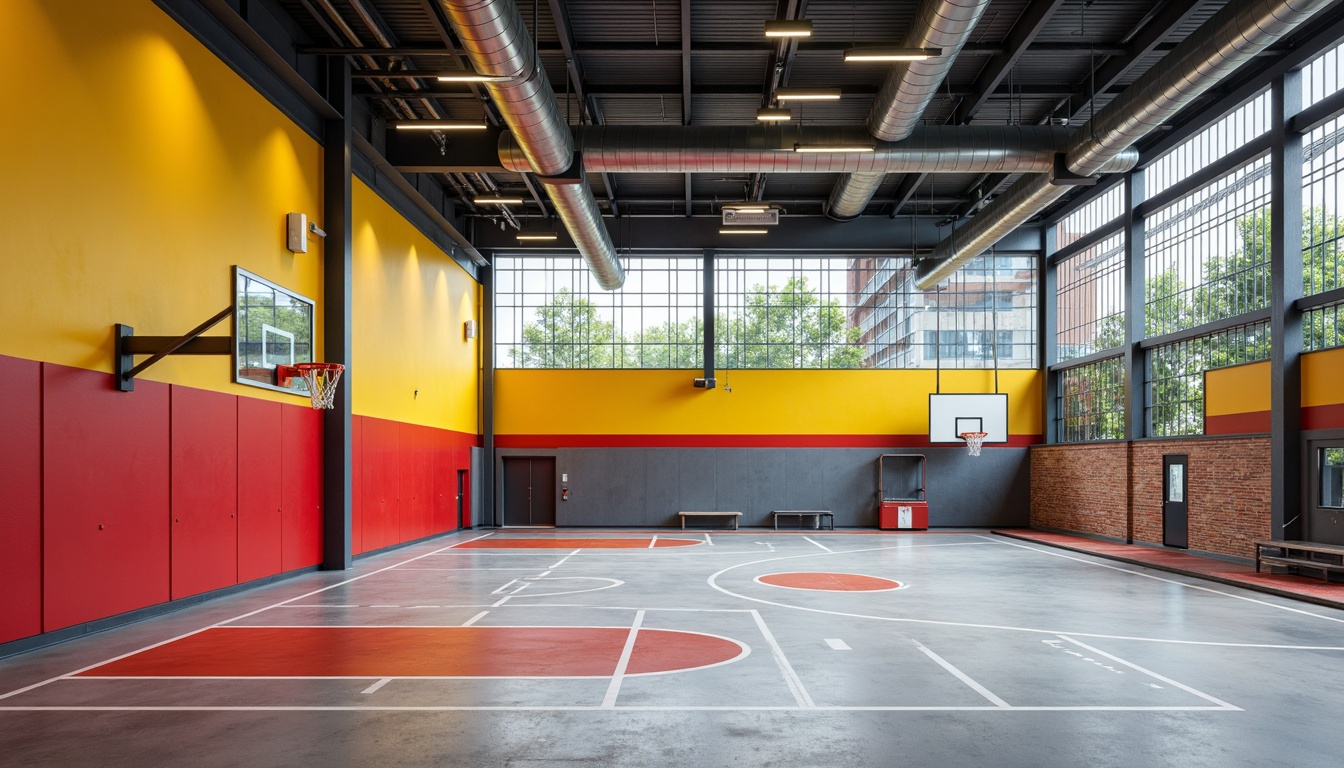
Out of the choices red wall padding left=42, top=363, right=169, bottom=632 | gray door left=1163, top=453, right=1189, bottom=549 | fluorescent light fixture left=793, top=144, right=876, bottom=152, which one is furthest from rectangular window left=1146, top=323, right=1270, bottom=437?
red wall padding left=42, top=363, right=169, bottom=632

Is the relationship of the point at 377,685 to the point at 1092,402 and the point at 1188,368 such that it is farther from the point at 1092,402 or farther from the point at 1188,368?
the point at 1092,402

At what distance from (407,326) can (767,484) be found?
43.4 feet

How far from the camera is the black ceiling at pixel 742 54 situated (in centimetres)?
1640

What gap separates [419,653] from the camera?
1023cm

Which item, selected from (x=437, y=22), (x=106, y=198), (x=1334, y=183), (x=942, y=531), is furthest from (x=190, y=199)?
(x=942, y=531)

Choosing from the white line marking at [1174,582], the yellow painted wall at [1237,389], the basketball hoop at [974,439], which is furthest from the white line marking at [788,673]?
the basketball hoop at [974,439]

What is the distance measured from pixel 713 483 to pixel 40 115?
23278 millimetres

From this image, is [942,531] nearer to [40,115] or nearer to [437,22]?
[437,22]

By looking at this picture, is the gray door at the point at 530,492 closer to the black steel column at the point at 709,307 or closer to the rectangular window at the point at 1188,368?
the black steel column at the point at 709,307

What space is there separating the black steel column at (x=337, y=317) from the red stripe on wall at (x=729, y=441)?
13.1 metres

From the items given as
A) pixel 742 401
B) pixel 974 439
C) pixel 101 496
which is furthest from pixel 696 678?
pixel 742 401

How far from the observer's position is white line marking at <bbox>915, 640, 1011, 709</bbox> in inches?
320

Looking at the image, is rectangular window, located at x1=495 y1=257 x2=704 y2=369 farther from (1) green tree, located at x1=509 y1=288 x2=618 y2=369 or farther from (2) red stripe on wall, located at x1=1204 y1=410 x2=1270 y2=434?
(2) red stripe on wall, located at x1=1204 y1=410 x2=1270 y2=434

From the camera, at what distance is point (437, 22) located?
49.5 ft
